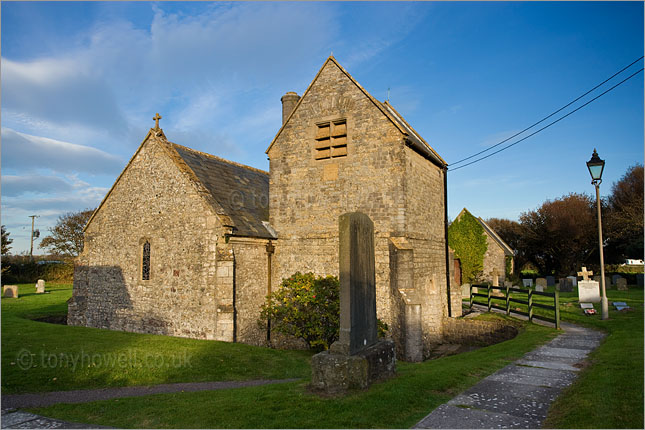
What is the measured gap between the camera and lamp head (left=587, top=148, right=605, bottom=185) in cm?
1395

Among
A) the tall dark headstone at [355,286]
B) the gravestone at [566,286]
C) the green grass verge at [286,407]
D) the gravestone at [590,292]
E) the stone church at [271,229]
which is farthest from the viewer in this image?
the gravestone at [566,286]

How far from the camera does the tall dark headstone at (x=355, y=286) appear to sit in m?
7.65

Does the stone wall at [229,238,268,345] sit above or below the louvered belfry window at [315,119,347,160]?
below

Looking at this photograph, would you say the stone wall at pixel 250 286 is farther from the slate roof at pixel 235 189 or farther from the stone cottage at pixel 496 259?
the stone cottage at pixel 496 259

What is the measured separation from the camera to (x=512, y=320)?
15.9m

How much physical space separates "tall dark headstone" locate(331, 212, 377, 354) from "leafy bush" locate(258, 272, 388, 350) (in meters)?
5.39

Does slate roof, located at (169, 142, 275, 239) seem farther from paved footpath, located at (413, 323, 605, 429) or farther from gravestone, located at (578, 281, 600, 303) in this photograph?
gravestone, located at (578, 281, 600, 303)

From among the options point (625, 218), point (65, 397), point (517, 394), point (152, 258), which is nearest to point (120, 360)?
point (65, 397)

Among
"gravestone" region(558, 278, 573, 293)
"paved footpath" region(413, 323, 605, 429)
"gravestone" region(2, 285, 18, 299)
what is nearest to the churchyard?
"paved footpath" region(413, 323, 605, 429)

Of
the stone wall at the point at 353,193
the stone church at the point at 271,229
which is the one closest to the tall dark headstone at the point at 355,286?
the stone church at the point at 271,229

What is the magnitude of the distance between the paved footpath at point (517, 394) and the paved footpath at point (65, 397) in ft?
18.1

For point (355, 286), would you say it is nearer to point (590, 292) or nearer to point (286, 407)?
point (286, 407)

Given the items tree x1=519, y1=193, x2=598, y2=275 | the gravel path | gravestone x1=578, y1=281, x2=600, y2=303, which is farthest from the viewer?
tree x1=519, y1=193, x2=598, y2=275

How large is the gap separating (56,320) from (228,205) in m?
11.3
